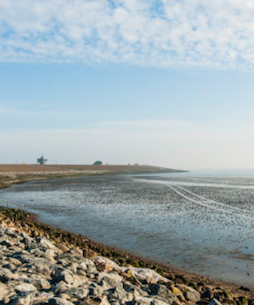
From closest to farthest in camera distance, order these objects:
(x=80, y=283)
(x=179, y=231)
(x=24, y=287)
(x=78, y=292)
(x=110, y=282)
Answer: (x=24, y=287)
(x=78, y=292)
(x=80, y=283)
(x=110, y=282)
(x=179, y=231)

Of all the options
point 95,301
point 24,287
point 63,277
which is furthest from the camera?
point 63,277

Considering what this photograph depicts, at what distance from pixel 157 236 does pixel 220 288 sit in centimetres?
847

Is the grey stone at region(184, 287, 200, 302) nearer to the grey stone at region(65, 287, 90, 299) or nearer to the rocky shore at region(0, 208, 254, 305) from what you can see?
the rocky shore at region(0, 208, 254, 305)

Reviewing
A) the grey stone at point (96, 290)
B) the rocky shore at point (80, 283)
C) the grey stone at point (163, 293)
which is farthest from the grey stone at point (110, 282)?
the grey stone at point (163, 293)

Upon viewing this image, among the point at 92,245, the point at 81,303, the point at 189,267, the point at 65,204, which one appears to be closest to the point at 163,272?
the point at 189,267

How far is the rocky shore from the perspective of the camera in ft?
23.1

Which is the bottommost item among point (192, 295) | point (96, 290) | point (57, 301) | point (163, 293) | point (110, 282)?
point (192, 295)

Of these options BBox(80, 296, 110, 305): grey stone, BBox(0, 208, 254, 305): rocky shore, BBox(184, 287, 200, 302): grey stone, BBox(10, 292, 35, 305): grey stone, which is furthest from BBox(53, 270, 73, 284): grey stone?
BBox(184, 287, 200, 302): grey stone

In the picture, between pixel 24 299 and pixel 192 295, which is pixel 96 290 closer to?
pixel 24 299

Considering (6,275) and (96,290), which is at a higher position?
(6,275)

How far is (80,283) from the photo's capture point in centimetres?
838

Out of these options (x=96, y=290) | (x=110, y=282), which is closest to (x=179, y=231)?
(x=110, y=282)

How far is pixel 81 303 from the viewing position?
6.82 metres

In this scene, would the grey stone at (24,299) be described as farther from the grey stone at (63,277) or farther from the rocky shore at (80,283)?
the grey stone at (63,277)
